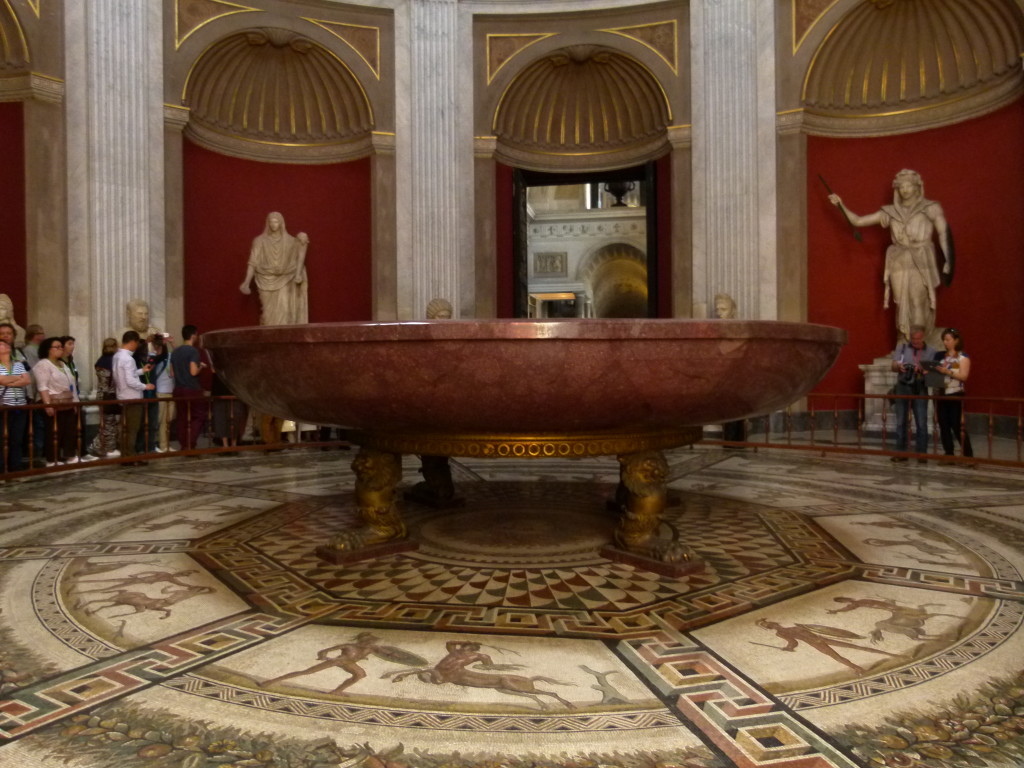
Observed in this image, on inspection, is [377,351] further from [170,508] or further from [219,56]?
[219,56]

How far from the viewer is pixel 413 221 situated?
28.3 ft

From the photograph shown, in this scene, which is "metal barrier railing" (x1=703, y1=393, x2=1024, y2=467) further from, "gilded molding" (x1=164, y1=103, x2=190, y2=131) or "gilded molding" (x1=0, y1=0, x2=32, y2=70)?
"gilded molding" (x1=0, y1=0, x2=32, y2=70)

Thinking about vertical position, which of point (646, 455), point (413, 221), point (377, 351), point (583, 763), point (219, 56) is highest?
point (219, 56)

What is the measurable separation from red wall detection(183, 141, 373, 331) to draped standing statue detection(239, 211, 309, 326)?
40 centimetres

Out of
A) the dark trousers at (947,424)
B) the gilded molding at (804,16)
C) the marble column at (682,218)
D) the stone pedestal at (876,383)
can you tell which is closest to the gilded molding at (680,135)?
the marble column at (682,218)

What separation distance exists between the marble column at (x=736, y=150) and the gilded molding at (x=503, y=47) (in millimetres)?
1929

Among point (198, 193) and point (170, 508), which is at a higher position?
point (198, 193)

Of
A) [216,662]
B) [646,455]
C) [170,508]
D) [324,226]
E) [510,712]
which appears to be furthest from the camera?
[324,226]

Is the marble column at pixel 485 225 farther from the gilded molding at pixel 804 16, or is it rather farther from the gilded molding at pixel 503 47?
the gilded molding at pixel 804 16

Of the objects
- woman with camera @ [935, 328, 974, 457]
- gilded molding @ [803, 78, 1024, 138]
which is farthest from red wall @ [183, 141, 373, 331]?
woman with camera @ [935, 328, 974, 457]

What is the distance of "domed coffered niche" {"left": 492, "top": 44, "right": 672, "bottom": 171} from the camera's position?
912cm

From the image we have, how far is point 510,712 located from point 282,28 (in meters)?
8.80

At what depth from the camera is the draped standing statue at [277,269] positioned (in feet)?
Answer: 27.9

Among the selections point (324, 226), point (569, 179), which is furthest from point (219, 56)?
point (569, 179)
